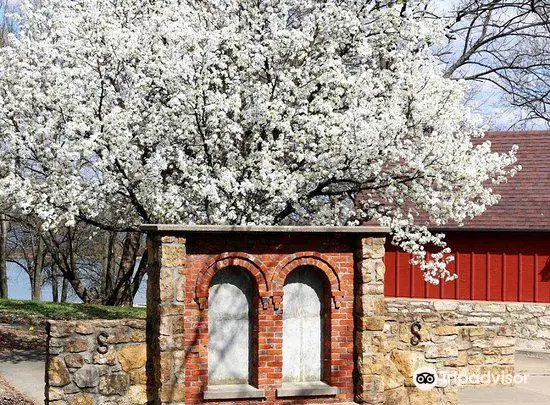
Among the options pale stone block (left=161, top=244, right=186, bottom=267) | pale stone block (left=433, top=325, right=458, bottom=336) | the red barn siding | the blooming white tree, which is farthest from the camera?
the red barn siding

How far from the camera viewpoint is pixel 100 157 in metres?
17.3

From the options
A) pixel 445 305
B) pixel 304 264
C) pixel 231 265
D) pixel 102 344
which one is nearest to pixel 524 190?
pixel 445 305

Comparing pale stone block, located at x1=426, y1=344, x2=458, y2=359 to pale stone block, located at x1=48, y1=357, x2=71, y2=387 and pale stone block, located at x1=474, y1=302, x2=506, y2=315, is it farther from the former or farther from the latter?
pale stone block, located at x1=474, y1=302, x2=506, y2=315

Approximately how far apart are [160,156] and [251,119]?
1890 millimetres

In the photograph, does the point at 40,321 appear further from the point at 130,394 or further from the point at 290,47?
the point at 130,394

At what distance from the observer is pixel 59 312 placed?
25094 millimetres

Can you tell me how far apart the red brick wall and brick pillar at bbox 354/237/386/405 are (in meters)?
0.11

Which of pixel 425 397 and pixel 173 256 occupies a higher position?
pixel 173 256

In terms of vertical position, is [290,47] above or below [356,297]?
above

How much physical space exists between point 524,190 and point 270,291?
43.9 feet

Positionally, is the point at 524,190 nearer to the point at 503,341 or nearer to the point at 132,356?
the point at 503,341

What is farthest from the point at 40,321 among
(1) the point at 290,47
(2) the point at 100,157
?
(1) the point at 290,47

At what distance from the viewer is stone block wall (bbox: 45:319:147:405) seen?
1112cm

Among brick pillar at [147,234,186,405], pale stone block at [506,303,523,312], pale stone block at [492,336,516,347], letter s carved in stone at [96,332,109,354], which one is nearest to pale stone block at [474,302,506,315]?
pale stone block at [506,303,523,312]
